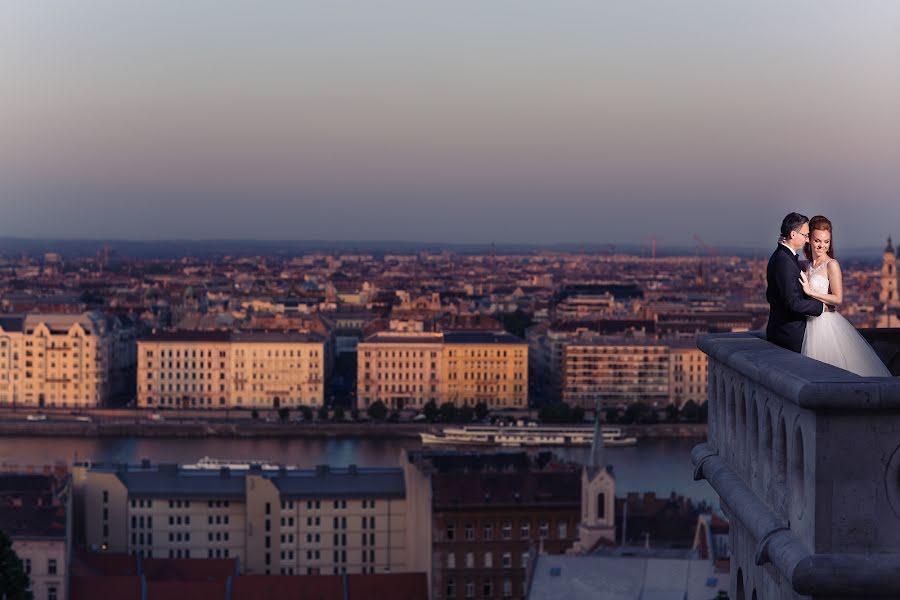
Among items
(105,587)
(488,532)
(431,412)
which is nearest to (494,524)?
(488,532)

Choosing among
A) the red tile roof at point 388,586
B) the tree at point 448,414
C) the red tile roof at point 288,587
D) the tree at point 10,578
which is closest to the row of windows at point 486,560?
the red tile roof at point 388,586

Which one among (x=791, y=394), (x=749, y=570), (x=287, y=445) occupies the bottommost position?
(x=287, y=445)

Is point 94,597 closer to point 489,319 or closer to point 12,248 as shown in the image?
point 489,319

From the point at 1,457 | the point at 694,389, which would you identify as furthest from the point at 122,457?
the point at 694,389

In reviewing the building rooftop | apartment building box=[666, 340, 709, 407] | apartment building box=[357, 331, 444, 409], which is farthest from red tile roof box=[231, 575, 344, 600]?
apartment building box=[666, 340, 709, 407]

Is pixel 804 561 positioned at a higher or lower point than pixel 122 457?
higher

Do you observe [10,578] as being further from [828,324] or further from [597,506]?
[828,324]
